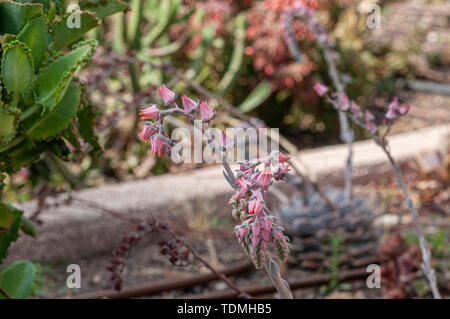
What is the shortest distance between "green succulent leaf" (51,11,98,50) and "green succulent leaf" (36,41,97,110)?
0.05 m

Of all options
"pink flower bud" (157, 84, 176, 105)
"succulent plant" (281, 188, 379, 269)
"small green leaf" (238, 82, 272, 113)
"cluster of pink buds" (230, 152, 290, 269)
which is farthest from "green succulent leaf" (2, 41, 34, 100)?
"small green leaf" (238, 82, 272, 113)

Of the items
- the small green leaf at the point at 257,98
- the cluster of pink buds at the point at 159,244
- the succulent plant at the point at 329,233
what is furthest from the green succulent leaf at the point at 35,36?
the small green leaf at the point at 257,98

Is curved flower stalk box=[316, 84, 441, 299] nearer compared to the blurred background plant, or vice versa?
curved flower stalk box=[316, 84, 441, 299]

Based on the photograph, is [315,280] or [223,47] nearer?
[315,280]

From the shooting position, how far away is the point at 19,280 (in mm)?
1082

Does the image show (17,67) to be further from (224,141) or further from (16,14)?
(224,141)

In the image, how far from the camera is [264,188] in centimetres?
64

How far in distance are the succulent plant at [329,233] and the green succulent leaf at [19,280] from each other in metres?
0.78

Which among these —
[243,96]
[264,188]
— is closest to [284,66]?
[243,96]

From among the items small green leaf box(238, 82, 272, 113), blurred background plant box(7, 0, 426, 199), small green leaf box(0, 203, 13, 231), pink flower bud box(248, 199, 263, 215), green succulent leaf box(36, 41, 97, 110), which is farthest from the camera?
small green leaf box(238, 82, 272, 113)

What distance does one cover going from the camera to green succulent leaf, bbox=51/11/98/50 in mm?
878

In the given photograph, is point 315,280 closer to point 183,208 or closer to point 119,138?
point 183,208

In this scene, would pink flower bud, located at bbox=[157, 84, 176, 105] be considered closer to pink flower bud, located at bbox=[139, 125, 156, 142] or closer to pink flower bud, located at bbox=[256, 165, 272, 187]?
pink flower bud, located at bbox=[139, 125, 156, 142]

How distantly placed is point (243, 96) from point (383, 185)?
4.91 feet
